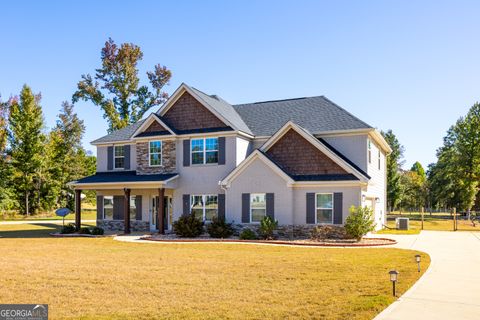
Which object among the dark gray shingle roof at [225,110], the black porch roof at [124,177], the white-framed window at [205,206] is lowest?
the white-framed window at [205,206]

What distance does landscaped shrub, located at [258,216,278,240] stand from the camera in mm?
23516

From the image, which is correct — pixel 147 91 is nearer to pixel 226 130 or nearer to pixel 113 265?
pixel 226 130

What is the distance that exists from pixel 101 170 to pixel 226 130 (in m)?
10.7

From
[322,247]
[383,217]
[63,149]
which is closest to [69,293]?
[322,247]

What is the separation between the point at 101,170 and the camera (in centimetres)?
3212

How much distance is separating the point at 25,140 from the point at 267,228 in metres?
36.7

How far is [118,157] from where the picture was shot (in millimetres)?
31812

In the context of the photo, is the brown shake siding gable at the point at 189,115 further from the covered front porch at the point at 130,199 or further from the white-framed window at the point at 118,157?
the white-framed window at the point at 118,157

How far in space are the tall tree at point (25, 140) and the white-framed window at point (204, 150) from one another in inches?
1143

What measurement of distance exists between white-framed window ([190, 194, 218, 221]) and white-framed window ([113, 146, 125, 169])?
261 inches

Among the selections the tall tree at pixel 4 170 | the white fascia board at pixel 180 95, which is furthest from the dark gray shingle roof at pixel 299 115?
the tall tree at pixel 4 170

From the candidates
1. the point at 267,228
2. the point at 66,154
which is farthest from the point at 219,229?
the point at 66,154

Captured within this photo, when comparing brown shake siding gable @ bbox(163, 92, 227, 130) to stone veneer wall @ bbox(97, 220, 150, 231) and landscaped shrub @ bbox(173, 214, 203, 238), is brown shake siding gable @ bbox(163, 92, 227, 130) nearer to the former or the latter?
landscaped shrub @ bbox(173, 214, 203, 238)

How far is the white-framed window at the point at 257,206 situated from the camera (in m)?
25.0
